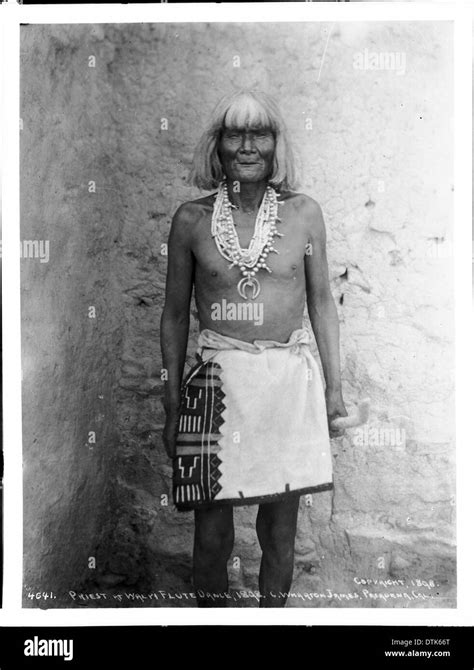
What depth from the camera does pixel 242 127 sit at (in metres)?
4.35

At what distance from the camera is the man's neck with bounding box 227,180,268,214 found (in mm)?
4398

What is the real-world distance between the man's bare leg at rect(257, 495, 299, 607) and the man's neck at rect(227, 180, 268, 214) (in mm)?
1045

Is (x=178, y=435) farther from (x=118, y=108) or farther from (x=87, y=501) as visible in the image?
(x=118, y=108)

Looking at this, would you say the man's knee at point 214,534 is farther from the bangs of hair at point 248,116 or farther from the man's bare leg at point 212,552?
the bangs of hair at point 248,116

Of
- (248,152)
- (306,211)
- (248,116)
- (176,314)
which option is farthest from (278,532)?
(248,116)

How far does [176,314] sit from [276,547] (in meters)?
0.92

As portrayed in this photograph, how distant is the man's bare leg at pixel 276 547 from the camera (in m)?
4.47

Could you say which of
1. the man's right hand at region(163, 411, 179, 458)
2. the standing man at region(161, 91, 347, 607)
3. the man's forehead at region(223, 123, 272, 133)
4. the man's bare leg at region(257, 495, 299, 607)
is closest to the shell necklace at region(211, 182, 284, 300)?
the standing man at region(161, 91, 347, 607)

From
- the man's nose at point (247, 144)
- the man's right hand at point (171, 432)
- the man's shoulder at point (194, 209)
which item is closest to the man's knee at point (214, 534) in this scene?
the man's right hand at point (171, 432)

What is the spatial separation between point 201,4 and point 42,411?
5.24 feet

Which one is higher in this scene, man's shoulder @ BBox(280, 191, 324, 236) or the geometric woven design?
man's shoulder @ BBox(280, 191, 324, 236)

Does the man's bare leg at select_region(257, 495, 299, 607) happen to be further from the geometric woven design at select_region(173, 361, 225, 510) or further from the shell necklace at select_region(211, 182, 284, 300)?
the shell necklace at select_region(211, 182, 284, 300)

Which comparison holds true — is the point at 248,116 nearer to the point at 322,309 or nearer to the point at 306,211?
the point at 306,211
